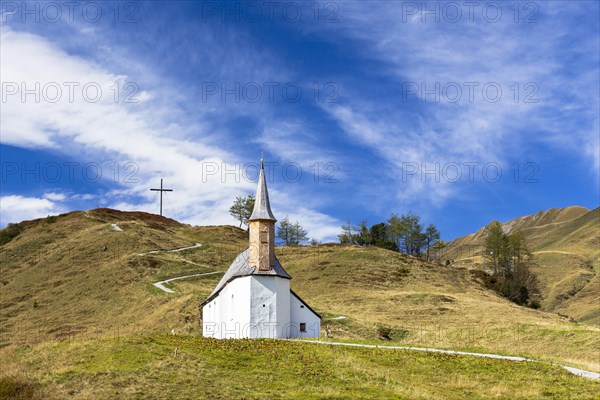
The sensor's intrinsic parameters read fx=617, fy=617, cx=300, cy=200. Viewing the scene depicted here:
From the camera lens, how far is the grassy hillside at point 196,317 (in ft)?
89.9

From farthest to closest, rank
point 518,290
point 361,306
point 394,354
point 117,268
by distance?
point 518,290 < point 117,268 < point 361,306 < point 394,354

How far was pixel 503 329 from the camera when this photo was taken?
57.2m

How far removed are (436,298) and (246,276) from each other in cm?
3771

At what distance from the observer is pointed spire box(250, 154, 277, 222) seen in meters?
47.2

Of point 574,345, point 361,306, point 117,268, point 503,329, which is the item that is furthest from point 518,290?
point 117,268

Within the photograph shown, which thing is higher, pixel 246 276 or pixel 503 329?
pixel 246 276

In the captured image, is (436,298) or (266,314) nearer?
(266,314)

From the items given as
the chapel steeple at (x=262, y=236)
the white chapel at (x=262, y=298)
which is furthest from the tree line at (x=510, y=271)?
the chapel steeple at (x=262, y=236)

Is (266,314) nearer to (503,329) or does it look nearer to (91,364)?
(91,364)

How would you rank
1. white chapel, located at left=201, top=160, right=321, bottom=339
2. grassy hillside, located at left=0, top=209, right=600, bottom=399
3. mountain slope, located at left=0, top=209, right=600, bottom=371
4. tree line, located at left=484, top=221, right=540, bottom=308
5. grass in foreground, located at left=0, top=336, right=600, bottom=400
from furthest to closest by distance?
tree line, located at left=484, top=221, right=540, bottom=308, mountain slope, located at left=0, top=209, right=600, bottom=371, white chapel, located at left=201, top=160, right=321, bottom=339, grassy hillside, located at left=0, top=209, right=600, bottom=399, grass in foreground, located at left=0, top=336, right=600, bottom=400

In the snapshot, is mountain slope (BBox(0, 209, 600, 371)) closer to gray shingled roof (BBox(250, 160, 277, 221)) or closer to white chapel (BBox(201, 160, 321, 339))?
white chapel (BBox(201, 160, 321, 339))

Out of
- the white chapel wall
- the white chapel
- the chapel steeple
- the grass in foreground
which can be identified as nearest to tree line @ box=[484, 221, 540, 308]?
the white chapel wall

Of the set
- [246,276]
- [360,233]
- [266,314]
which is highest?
[360,233]

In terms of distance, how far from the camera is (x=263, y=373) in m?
28.5
